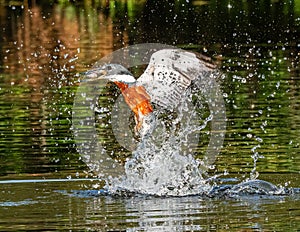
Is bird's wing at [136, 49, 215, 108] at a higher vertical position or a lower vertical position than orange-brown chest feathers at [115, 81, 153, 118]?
higher

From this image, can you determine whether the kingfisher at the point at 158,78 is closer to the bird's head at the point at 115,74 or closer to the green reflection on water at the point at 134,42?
the bird's head at the point at 115,74

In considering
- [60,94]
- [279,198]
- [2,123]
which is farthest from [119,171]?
[60,94]

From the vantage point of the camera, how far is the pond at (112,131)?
464 inches

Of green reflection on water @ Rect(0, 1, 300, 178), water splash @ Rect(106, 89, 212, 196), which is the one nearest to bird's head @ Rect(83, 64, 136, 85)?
water splash @ Rect(106, 89, 212, 196)

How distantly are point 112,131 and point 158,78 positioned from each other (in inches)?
198

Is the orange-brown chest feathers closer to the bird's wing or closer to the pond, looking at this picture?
the bird's wing

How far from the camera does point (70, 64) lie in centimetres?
2734

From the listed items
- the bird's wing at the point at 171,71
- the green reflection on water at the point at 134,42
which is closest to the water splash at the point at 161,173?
the bird's wing at the point at 171,71

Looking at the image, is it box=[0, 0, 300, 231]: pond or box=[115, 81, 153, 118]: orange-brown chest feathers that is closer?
box=[0, 0, 300, 231]: pond

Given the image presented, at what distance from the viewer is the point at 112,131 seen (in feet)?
59.0

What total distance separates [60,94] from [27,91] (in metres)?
0.86

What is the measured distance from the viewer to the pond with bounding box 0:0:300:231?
1178 cm

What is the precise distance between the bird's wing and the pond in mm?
1279

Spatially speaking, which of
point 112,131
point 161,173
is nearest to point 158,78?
point 161,173
